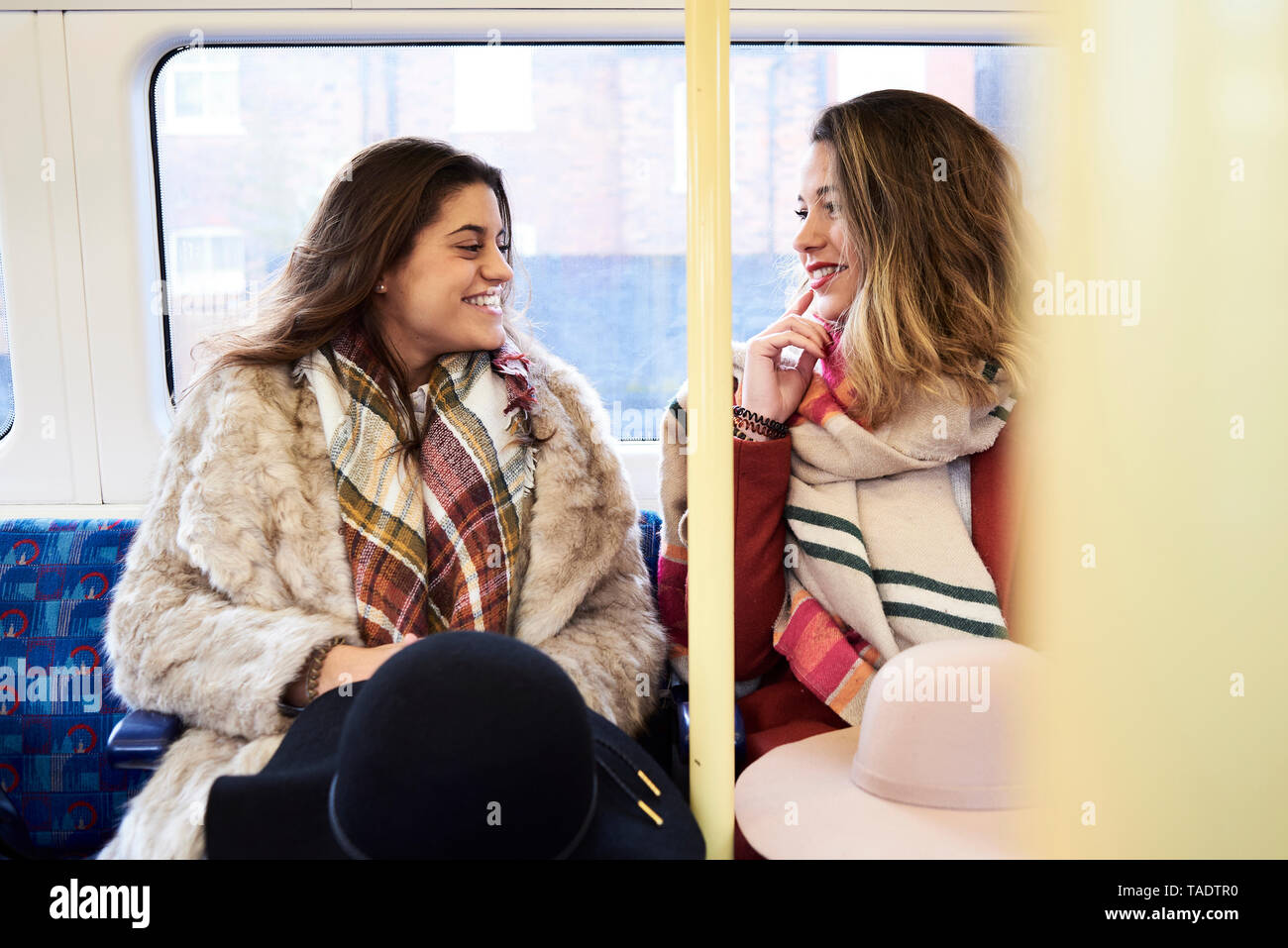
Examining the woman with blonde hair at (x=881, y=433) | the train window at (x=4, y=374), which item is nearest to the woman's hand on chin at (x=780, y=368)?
the woman with blonde hair at (x=881, y=433)

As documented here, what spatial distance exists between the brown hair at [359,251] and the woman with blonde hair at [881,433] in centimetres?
65

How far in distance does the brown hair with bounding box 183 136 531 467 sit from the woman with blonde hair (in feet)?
2.14

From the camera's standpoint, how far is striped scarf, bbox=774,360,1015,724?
5.65 ft

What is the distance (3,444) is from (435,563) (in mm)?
1239

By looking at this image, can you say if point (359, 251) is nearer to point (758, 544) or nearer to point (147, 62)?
point (147, 62)

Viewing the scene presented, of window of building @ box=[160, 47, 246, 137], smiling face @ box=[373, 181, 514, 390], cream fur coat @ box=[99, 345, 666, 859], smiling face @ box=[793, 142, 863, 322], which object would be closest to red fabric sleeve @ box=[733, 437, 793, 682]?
cream fur coat @ box=[99, 345, 666, 859]

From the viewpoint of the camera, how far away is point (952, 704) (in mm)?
1107

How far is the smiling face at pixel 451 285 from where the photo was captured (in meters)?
1.96

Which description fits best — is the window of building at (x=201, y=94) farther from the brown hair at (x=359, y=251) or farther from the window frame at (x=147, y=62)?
the brown hair at (x=359, y=251)

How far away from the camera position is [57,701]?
2.11 metres

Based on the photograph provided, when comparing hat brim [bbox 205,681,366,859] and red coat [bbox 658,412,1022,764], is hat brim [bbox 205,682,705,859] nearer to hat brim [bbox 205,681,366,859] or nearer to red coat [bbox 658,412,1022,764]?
hat brim [bbox 205,681,366,859]

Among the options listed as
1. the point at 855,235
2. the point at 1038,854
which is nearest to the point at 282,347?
the point at 855,235
